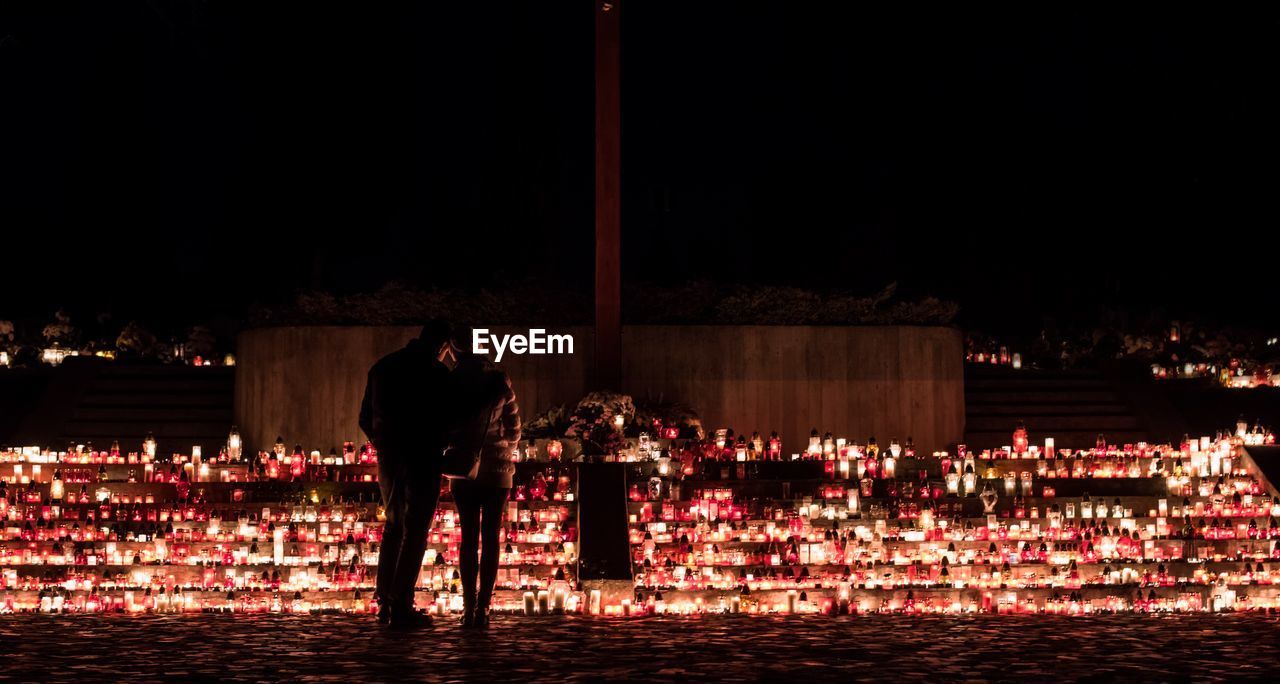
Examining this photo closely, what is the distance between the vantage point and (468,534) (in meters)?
9.54

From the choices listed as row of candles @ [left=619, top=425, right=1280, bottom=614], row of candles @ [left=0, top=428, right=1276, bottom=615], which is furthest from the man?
row of candles @ [left=619, top=425, right=1280, bottom=614]

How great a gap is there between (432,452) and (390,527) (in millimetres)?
589

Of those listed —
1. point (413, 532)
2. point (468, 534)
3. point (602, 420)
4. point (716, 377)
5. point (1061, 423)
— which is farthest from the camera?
point (1061, 423)

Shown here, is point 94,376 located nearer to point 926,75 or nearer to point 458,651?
point 458,651

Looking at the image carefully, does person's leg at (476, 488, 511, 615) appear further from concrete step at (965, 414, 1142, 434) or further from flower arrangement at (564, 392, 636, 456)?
concrete step at (965, 414, 1142, 434)

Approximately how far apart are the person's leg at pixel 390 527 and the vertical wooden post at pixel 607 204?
719 cm

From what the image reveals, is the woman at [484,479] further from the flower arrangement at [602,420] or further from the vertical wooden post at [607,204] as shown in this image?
the vertical wooden post at [607,204]

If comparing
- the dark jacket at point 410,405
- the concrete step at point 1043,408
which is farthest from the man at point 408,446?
the concrete step at point 1043,408

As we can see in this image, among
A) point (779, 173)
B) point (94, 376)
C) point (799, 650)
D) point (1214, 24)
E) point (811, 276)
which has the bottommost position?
point (799, 650)

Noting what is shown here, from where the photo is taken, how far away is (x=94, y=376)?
1958 cm

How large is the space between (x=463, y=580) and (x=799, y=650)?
7.29ft

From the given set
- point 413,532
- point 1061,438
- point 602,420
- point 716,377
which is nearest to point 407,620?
point 413,532

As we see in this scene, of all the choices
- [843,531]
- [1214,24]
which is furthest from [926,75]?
[843,531]

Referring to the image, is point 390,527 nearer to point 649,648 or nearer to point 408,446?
point 408,446
